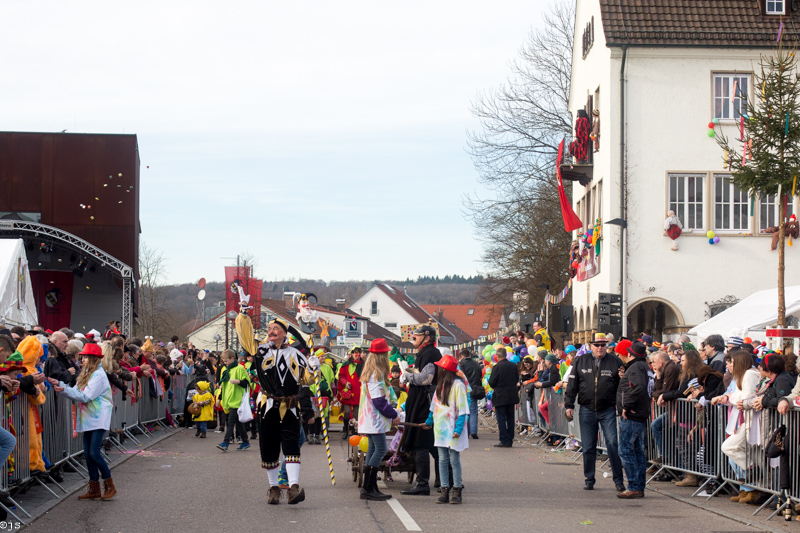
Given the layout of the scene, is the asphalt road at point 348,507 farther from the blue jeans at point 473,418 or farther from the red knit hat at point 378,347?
the blue jeans at point 473,418

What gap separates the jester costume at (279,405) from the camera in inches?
405

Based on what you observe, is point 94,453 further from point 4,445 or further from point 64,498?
point 4,445

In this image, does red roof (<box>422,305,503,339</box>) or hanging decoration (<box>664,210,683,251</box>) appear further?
red roof (<box>422,305,503,339</box>)

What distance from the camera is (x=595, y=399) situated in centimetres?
1203

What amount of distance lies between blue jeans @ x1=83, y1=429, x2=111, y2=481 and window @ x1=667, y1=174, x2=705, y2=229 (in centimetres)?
2227

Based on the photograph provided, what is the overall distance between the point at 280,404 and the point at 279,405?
0.05ft

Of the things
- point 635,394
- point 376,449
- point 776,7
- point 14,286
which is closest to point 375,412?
point 376,449

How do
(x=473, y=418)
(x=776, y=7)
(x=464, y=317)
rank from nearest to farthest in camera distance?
(x=473, y=418) < (x=776, y=7) < (x=464, y=317)

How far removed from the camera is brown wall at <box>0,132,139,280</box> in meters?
39.9

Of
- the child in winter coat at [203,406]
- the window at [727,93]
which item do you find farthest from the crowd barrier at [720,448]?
the window at [727,93]

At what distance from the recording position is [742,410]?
35.1ft

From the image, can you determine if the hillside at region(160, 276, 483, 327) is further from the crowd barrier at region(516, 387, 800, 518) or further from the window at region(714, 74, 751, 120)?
the crowd barrier at region(516, 387, 800, 518)

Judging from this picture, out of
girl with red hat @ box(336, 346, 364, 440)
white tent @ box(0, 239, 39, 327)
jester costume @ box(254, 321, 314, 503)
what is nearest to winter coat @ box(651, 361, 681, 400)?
jester costume @ box(254, 321, 314, 503)

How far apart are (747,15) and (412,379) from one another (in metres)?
22.9
